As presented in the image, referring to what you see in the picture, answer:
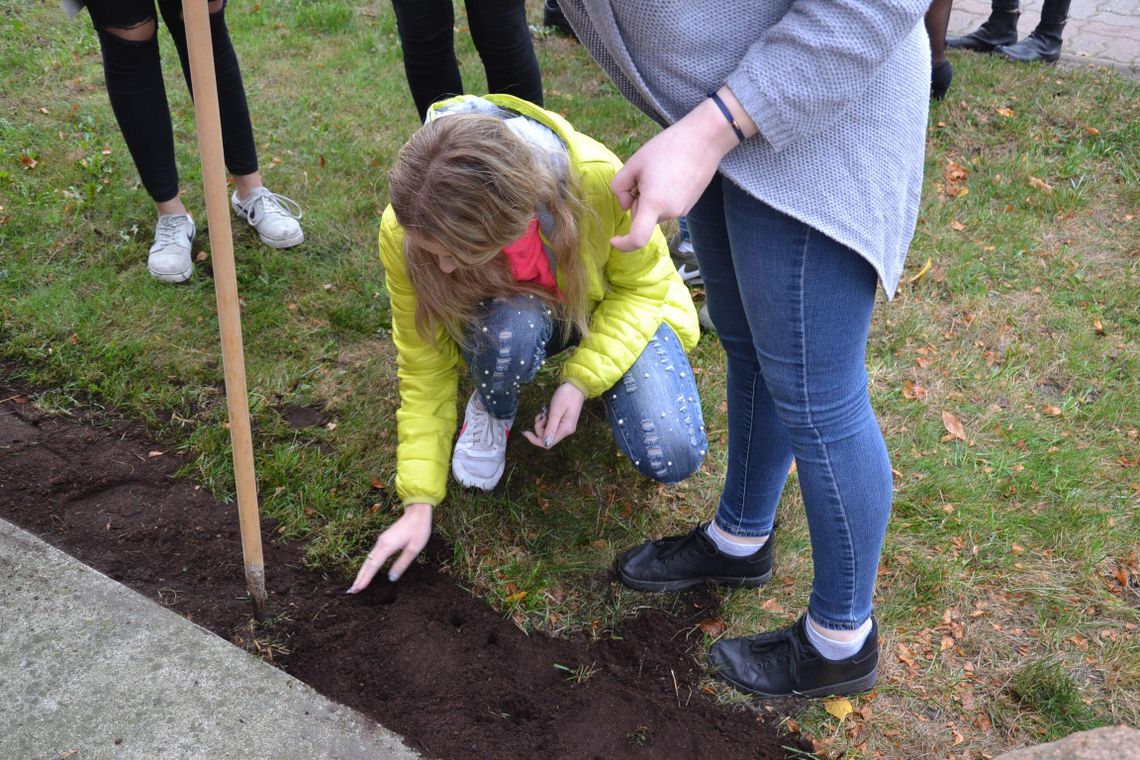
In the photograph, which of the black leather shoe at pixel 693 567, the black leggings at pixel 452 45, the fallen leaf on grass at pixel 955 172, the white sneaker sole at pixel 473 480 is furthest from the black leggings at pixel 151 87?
the fallen leaf on grass at pixel 955 172

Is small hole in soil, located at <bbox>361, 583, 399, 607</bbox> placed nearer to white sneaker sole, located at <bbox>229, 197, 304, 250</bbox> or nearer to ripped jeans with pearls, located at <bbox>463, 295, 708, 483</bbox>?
ripped jeans with pearls, located at <bbox>463, 295, 708, 483</bbox>

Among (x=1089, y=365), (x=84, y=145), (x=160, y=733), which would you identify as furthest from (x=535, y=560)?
(x=84, y=145)

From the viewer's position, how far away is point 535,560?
2242 mm

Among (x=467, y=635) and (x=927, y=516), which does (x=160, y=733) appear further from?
(x=927, y=516)

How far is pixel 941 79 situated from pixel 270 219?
10.1ft

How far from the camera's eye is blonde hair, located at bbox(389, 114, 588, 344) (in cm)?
165

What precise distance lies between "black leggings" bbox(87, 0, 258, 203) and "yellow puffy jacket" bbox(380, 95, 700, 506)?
3.91 feet

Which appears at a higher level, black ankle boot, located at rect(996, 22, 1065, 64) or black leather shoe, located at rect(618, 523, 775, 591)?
black leather shoe, located at rect(618, 523, 775, 591)

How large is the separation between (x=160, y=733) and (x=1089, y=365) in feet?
9.34

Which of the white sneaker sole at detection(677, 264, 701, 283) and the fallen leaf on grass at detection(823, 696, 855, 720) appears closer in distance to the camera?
the fallen leaf on grass at detection(823, 696, 855, 720)

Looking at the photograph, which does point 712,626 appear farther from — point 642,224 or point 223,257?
point 223,257

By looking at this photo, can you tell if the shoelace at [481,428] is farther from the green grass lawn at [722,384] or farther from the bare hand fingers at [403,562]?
the bare hand fingers at [403,562]

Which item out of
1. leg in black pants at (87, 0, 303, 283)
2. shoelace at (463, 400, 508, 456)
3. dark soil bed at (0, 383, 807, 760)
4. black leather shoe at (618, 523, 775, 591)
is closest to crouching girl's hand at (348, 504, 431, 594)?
dark soil bed at (0, 383, 807, 760)

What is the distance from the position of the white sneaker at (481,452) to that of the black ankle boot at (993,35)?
3.92m
